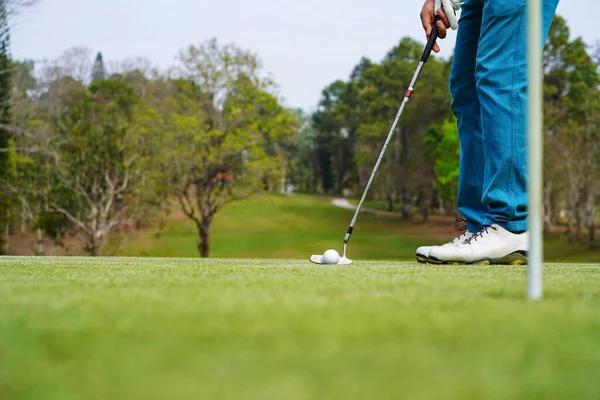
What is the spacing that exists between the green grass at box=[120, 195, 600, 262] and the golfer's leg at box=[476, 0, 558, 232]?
98.9 feet

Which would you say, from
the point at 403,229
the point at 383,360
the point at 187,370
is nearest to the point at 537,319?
the point at 383,360

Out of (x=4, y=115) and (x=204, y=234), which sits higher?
(x=4, y=115)

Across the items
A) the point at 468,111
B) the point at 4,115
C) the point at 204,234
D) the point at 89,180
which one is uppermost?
the point at 4,115

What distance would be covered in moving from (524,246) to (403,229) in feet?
151

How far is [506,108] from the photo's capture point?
3.76 meters

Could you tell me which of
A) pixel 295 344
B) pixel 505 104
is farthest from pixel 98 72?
pixel 295 344

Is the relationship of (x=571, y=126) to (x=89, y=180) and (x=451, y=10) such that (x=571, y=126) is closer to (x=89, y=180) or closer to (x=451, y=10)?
(x=89, y=180)

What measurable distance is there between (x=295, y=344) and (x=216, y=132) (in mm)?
27916

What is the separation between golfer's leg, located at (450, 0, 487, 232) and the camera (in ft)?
14.3

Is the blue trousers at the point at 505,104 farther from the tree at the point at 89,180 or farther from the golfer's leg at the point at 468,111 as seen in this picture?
the tree at the point at 89,180

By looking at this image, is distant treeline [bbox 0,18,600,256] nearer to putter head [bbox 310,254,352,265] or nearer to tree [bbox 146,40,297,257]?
tree [bbox 146,40,297,257]

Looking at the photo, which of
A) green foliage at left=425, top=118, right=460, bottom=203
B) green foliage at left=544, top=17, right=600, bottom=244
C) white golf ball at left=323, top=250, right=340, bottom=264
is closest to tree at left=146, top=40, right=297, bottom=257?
green foliage at left=425, top=118, right=460, bottom=203

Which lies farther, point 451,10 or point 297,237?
point 297,237

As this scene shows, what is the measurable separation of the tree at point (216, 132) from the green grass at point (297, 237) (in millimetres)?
5204
